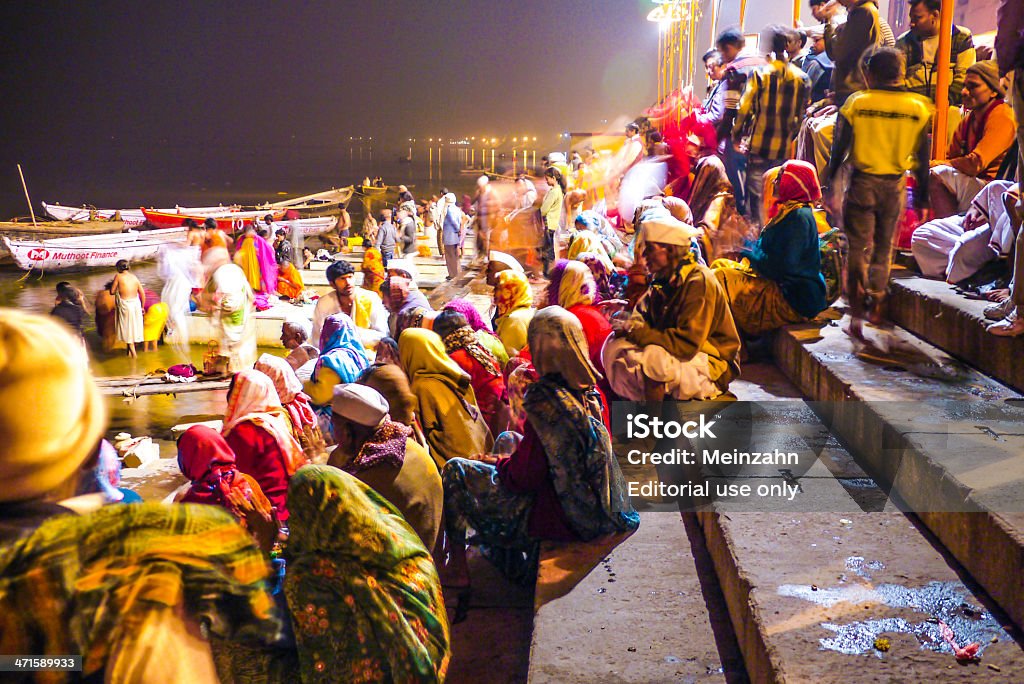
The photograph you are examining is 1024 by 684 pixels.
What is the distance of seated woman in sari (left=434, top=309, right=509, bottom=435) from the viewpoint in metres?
4.29

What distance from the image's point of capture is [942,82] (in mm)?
6086

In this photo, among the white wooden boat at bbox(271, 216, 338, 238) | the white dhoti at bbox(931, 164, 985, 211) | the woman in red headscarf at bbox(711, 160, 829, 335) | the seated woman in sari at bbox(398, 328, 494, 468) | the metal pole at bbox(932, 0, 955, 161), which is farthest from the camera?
the white wooden boat at bbox(271, 216, 338, 238)

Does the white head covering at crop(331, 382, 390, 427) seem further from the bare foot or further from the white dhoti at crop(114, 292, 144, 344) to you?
the white dhoti at crop(114, 292, 144, 344)

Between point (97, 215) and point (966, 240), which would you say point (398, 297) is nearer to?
point (966, 240)

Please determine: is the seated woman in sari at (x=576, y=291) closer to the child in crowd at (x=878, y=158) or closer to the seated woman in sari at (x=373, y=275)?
the child in crowd at (x=878, y=158)

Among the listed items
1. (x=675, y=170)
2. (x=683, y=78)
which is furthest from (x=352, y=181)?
(x=675, y=170)

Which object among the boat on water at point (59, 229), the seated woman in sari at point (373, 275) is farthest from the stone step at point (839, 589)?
the boat on water at point (59, 229)

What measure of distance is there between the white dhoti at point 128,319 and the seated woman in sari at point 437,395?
8.62 m

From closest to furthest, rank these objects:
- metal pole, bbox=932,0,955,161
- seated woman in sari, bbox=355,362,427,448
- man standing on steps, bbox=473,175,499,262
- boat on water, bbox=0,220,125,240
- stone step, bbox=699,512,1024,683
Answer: stone step, bbox=699,512,1024,683 → seated woman in sari, bbox=355,362,427,448 → metal pole, bbox=932,0,955,161 → man standing on steps, bbox=473,175,499,262 → boat on water, bbox=0,220,125,240

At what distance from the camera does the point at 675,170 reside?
8344 millimetres

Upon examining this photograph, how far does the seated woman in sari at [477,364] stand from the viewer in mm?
4293

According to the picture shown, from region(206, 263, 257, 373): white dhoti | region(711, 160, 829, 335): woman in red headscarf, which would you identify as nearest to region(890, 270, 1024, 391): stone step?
region(711, 160, 829, 335): woman in red headscarf

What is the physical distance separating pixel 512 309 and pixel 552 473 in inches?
95.9

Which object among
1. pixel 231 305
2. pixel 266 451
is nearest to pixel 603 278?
pixel 266 451
